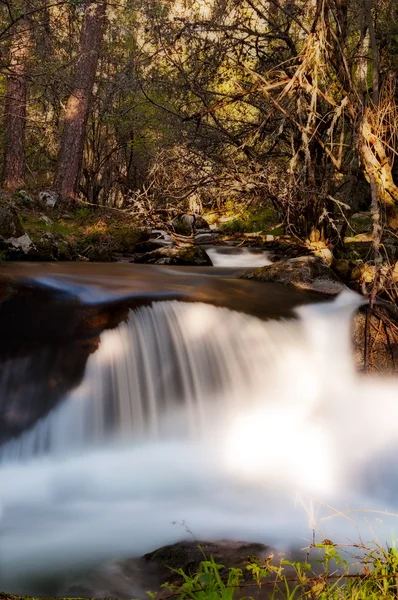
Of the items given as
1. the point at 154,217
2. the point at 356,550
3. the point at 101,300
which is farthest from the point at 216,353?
the point at 154,217

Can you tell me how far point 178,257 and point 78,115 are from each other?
6.20 metres

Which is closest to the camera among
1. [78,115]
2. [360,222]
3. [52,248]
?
[52,248]

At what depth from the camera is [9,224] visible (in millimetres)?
8352

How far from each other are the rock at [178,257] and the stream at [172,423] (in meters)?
2.57

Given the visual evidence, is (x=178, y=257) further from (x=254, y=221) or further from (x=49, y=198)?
(x=49, y=198)

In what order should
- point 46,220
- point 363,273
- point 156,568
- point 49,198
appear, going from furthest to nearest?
1. point 49,198
2. point 46,220
3. point 363,273
4. point 156,568

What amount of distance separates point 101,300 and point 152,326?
611 mm

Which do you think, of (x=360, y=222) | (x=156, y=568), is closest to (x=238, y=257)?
(x=360, y=222)

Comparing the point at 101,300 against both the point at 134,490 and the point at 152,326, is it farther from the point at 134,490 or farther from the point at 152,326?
the point at 134,490

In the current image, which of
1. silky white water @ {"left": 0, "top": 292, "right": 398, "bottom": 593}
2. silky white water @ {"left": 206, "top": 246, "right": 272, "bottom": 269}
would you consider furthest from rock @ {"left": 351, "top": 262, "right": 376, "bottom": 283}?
silky white water @ {"left": 206, "top": 246, "right": 272, "bottom": 269}

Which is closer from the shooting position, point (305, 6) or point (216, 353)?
point (216, 353)

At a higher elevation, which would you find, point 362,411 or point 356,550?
point 362,411

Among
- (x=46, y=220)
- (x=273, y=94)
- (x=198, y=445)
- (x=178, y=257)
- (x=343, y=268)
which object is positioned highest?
(x=273, y=94)

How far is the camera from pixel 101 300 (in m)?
5.63
